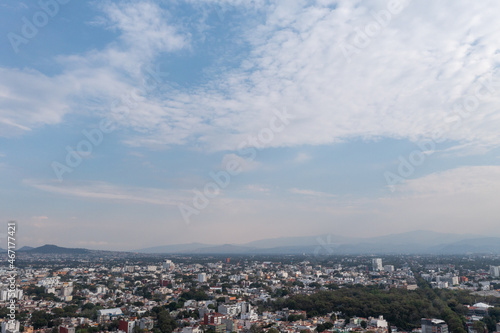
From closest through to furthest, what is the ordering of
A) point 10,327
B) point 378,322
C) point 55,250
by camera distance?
point 10,327 → point 378,322 → point 55,250

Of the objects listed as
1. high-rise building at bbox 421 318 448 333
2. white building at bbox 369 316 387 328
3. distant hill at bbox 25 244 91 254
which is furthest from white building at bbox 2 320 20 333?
distant hill at bbox 25 244 91 254

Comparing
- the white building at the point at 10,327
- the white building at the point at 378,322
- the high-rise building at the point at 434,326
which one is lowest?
the white building at the point at 378,322

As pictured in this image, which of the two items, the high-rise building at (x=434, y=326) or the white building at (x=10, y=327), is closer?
the white building at (x=10, y=327)

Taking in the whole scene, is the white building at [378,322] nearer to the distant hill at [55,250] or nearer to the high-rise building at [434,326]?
the high-rise building at [434,326]

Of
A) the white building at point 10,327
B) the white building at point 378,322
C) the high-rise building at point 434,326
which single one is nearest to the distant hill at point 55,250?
the white building at point 10,327

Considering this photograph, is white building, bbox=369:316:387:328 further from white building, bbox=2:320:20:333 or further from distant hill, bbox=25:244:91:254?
distant hill, bbox=25:244:91:254

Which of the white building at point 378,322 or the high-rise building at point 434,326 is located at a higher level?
the high-rise building at point 434,326

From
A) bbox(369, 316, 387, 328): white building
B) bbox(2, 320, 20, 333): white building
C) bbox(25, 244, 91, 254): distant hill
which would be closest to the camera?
bbox(2, 320, 20, 333): white building

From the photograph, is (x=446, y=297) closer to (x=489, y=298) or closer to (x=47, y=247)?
(x=489, y=298)

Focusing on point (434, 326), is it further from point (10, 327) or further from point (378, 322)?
point (10, 327)

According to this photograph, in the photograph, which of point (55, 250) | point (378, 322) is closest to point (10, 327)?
point (378, 322)

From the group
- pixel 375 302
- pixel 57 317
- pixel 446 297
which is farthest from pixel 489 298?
pixel 57 317
